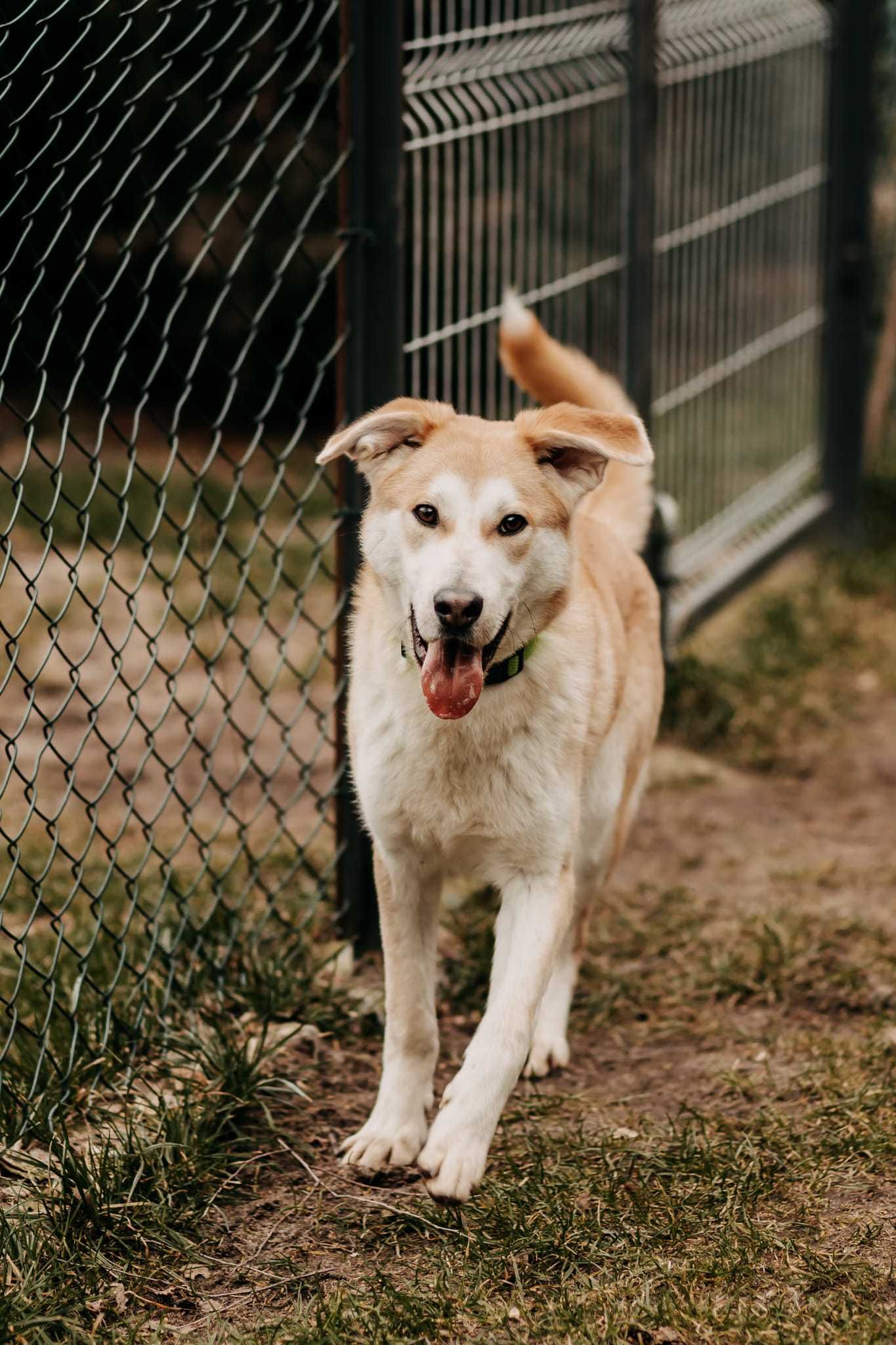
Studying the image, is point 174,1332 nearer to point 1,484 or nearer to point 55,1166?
point 55,1166

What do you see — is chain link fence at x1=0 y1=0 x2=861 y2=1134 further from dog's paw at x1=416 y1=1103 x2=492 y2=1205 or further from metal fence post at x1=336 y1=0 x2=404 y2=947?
dog's paw at x1=416 y1=1103 x2=492 y2=1205

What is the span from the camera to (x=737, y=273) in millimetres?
6332

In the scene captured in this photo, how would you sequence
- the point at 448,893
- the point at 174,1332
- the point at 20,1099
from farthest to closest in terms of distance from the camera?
1. the point at 448,893
2. the point at 20,1099
3. the point at 174,1332

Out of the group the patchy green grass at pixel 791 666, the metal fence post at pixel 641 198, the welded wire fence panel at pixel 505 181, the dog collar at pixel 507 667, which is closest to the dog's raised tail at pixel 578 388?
the welded wire fence panel at pixel 505 181

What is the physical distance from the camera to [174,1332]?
2494 millimetres

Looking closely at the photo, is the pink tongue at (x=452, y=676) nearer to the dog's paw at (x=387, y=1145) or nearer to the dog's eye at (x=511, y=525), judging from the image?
the dog's eye at (x=511, y=525)

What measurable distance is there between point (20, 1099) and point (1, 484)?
5308 millimetres

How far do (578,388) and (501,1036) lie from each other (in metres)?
1.75

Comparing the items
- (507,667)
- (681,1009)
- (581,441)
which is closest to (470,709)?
(507,667)

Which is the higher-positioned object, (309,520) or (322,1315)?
(322,1315)

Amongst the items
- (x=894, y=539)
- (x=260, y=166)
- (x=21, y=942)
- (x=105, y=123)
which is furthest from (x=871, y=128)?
(x=21, y=942)

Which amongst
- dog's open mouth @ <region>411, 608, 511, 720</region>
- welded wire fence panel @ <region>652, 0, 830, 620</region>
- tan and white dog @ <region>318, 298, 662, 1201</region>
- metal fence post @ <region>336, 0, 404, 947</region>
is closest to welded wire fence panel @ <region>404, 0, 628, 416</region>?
metal fence post @ <region>336, 0, 404, 947</region>

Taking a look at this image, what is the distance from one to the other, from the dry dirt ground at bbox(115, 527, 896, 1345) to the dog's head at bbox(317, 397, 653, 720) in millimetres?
924

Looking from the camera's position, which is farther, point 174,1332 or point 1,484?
point 1,484
